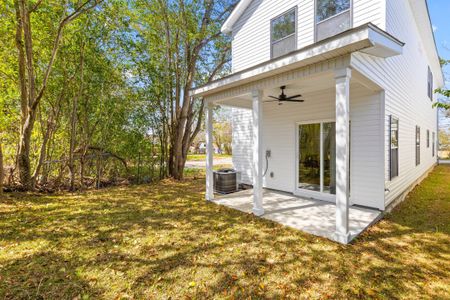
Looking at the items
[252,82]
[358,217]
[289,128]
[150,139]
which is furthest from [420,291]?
[150,139]

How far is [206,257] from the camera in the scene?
2.94 metres

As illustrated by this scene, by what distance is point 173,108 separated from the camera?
9047 mm

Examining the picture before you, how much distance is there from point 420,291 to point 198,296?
2388 millimetres

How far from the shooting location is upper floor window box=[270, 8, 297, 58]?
5.90 metres

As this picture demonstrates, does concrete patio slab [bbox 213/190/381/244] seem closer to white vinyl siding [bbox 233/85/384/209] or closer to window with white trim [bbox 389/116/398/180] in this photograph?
white vinyl siding [bbox 233/85/384/209]

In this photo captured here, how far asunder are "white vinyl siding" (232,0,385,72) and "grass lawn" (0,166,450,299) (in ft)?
13.9

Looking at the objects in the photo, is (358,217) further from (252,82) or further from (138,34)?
(138,34)

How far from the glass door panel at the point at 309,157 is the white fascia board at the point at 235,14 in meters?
4.67

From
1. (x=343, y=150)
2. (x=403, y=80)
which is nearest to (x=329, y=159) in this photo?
(x=343, y=150)

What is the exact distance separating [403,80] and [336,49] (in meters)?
4.89

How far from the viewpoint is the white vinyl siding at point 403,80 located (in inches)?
177

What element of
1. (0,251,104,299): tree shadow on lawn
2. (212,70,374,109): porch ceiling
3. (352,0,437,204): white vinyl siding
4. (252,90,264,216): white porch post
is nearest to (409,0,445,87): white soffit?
(352,0,437,204): white vinyl siding

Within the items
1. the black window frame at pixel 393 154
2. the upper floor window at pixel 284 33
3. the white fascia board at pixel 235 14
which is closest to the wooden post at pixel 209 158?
the upper floor window at pixel 284 33

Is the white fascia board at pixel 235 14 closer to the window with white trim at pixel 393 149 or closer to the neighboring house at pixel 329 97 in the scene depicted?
the neighboring house at pixel 329 97
